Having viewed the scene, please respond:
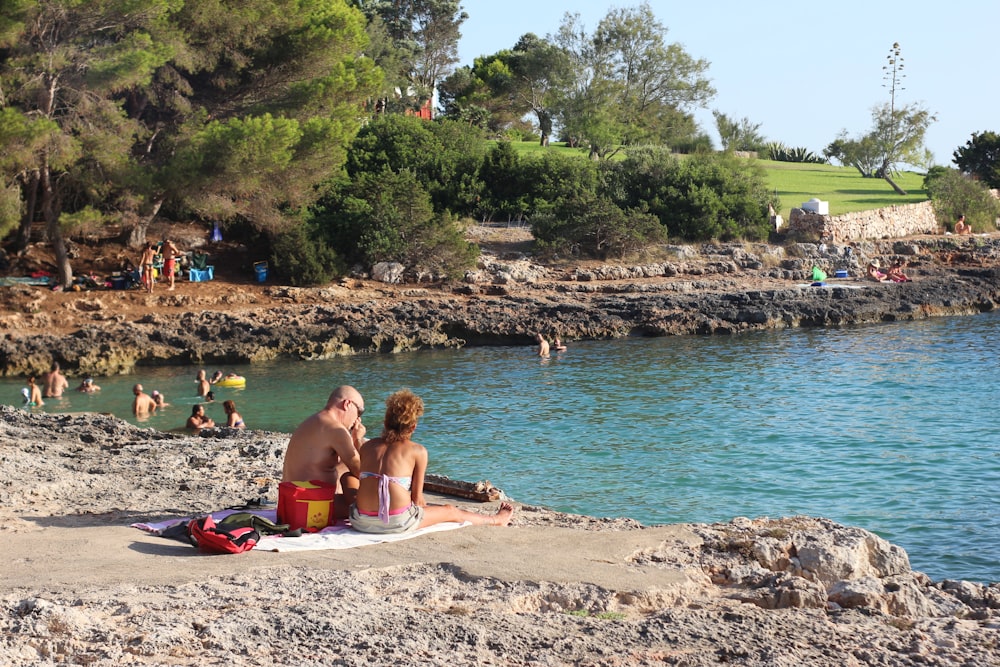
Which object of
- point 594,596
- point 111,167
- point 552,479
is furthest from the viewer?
point 111,167

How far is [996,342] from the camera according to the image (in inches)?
1134

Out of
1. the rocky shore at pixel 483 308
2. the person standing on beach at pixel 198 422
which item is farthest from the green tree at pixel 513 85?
the person standing on beach at pixel 198 422

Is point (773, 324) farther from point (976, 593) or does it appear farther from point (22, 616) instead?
point (22, 616)

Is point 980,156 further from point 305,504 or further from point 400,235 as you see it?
point 305,504

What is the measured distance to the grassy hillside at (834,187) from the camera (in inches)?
1766

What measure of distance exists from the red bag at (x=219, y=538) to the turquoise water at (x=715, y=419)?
5859 mm

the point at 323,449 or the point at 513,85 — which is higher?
the point at 513,85

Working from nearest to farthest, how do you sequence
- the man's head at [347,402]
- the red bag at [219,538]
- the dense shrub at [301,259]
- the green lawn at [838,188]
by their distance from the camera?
the red bag at [219,538], the man's head at [347,402], the dense shrub at [301,259], the green lawn at [838,188]

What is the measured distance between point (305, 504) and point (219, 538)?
0.81m

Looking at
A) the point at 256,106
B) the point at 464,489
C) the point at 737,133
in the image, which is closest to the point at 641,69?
the point at 737,133

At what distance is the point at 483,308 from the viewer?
30469 millimetres

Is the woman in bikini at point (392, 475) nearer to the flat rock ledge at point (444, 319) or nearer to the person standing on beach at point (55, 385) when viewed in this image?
the person standing on beach at point (55, 385)

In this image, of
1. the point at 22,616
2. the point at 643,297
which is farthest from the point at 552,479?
the point at 643,297

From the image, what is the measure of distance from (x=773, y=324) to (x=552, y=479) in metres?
19.1
